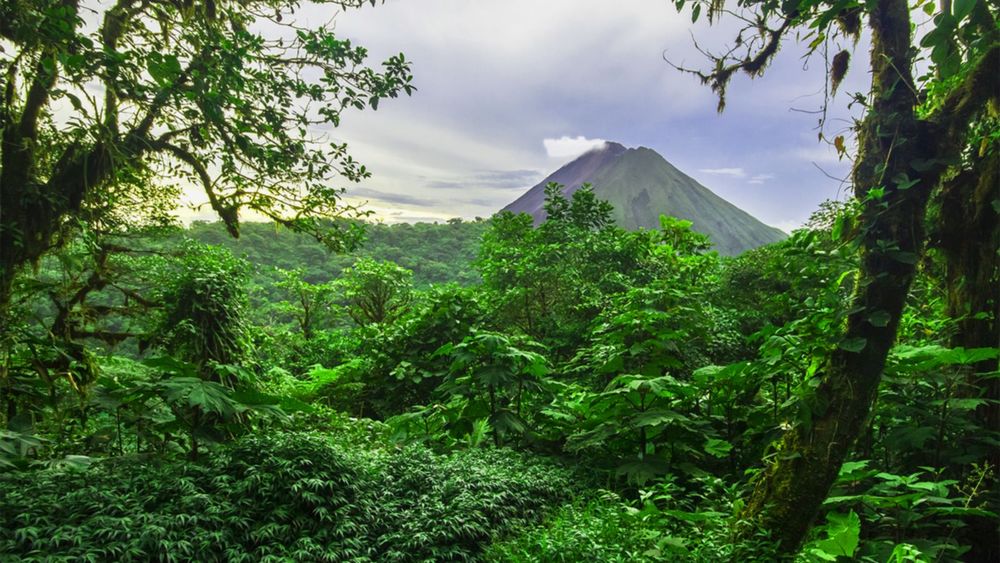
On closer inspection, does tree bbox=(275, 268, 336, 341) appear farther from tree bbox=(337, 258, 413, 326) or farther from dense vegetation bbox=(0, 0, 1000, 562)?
dense vegetation bbox=(0, 0, 1000, 562)

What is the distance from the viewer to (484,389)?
465 centimetres

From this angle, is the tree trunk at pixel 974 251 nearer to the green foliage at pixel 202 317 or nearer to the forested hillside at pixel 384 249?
the green foliage at pixel 202 317

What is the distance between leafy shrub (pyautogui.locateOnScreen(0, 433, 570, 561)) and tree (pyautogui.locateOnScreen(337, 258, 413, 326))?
37.4 ft

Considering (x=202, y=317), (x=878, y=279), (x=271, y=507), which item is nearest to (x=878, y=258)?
(x=878, y=279)

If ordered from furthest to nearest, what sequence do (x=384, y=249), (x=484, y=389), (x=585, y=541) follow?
(x=384, y=249) < (x=484, y=389) < (x=585, y=541)

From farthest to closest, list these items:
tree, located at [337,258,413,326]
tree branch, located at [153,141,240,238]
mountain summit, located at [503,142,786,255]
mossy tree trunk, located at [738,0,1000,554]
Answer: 1. mountain summit, located at [503,142,786,255]
2. tree, located at [337,258,413,326]
3. tree branch, located at [153,141,240,238]
4. mossy tree trunk, located at [738,0,1000,554]

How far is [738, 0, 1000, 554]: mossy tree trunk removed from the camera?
2.63m

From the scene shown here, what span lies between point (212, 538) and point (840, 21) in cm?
512

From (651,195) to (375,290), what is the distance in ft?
205

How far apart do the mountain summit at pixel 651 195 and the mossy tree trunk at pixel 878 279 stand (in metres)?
61.9

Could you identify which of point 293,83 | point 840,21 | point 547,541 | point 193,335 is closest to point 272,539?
point 547,541

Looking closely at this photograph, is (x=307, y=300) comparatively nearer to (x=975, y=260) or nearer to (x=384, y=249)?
(x=975, y=260)

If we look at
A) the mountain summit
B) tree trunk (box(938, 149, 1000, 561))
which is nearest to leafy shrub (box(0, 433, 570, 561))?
tree trunk (box(938, 149, 1000, 561))

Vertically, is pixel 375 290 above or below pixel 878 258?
below
